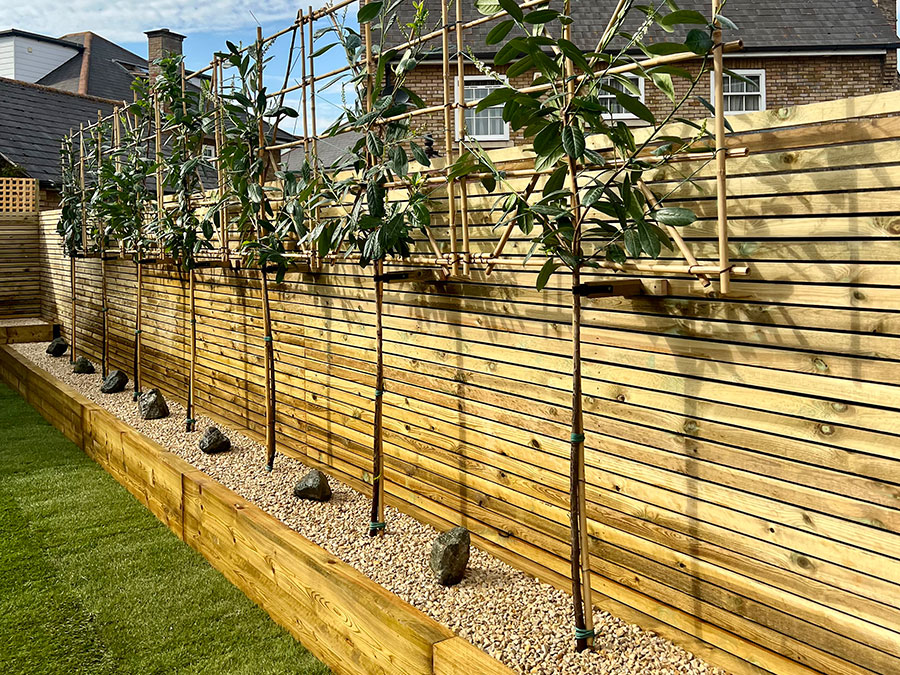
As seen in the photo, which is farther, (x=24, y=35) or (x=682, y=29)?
(x=24, y=35)

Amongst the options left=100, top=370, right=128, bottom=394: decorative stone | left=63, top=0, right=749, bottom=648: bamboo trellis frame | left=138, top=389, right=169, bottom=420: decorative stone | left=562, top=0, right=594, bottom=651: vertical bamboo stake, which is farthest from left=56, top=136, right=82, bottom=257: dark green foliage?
left=562, top=0, right=594, bottom=651: vertical bamboo stake

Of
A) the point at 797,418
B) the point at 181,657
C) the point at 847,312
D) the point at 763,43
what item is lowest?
the point at 181,657

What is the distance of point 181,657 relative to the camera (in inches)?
121

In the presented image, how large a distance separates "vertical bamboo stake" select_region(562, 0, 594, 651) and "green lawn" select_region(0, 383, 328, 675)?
1.16 meters

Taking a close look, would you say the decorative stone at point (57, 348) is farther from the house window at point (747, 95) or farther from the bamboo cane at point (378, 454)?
the house window at point (747, 95)

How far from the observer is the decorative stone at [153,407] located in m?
6.11

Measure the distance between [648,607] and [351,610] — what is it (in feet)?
3.62

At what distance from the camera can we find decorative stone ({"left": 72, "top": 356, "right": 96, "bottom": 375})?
27.4 ft

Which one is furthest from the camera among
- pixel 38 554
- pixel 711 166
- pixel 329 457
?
pixel 329 457

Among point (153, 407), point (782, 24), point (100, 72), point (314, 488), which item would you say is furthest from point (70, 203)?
point (100, 72)

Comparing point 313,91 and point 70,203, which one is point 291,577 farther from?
point 70,203

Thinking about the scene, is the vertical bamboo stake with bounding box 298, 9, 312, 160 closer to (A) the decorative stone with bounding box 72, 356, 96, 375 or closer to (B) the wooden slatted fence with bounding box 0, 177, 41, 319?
(A) the decorative stone with bounding box 72, 356, 96, 375

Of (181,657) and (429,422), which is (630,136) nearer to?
(429,422)

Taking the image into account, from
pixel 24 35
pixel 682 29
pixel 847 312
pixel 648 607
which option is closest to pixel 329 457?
pixel 648 607
